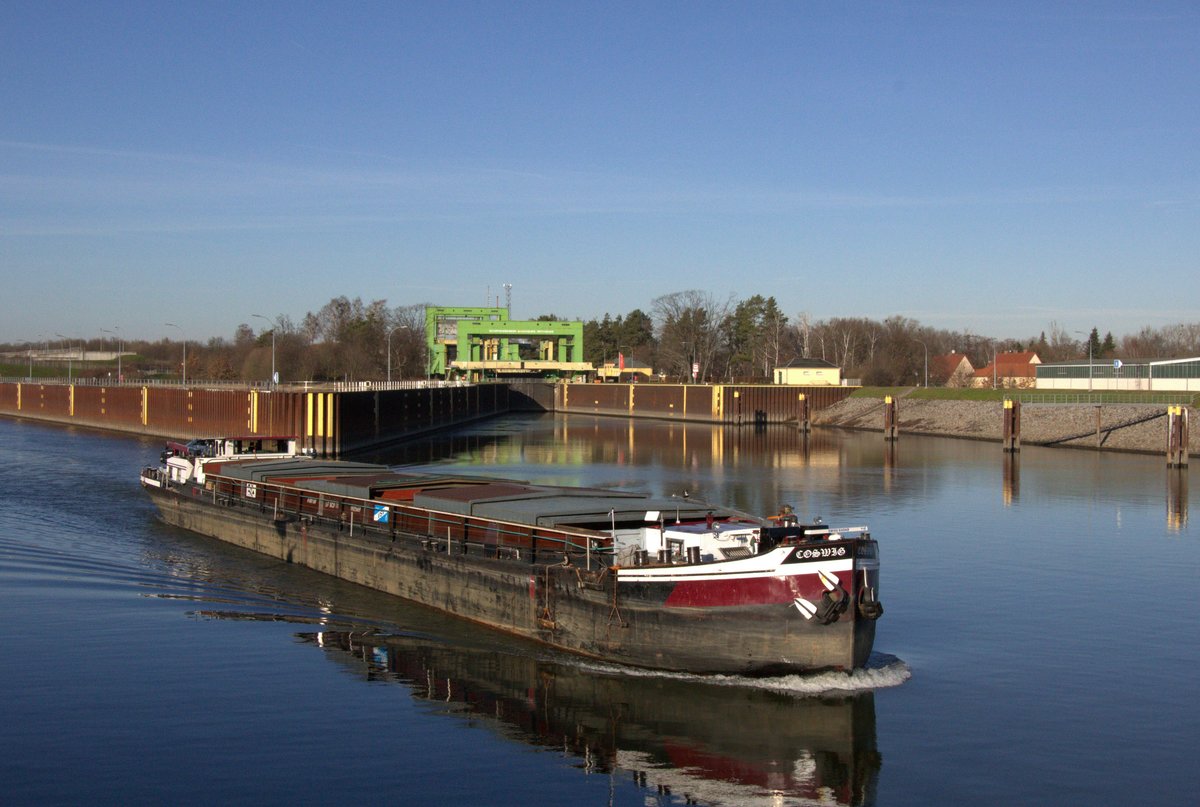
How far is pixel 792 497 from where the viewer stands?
45.2 metres

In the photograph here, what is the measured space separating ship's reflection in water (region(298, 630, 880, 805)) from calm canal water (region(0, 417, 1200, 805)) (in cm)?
5

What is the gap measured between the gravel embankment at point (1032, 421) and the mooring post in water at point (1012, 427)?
5098 millimetres

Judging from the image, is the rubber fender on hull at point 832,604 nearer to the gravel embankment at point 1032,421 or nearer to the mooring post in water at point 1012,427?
the mooring post in water at point 1012,427

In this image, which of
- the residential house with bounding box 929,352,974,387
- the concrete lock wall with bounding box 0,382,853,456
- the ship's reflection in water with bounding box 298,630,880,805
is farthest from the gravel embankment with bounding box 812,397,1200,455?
the ship's reflection in water with bounding box 298,630,880,805

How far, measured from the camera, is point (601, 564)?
65.9 feet

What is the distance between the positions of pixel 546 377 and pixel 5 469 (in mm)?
91398

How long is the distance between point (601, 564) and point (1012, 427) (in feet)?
192

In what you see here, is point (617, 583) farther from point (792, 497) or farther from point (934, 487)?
point (934, 487)

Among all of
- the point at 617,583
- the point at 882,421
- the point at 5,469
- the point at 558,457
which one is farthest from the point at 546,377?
the point at 617,583

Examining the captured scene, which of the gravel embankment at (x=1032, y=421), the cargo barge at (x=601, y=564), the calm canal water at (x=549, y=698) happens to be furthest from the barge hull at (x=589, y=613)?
the gravel embankment at (x=1032, y=421)

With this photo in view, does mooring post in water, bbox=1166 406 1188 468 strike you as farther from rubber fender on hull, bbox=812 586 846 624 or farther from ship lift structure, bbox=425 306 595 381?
ship lift structure, bbox=425 306 595 381

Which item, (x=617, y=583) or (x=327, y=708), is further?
(x=617, y=583)

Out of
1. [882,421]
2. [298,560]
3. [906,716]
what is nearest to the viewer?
[906,716]

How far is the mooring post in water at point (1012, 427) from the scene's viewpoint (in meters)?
71.4
